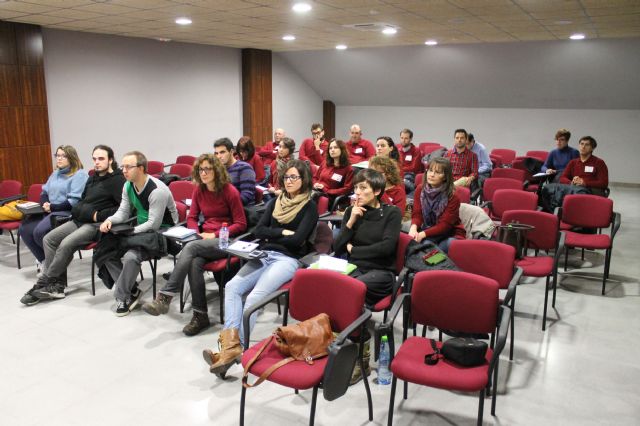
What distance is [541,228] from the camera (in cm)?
455

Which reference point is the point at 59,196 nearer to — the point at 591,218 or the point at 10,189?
the point at 10,189

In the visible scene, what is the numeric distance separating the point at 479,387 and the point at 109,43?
842cm

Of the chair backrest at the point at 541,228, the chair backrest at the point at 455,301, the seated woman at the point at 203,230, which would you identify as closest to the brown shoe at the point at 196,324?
the seated woman at the point at 203,230

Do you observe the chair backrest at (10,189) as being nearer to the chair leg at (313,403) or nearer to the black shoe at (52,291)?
the black shoe at (52,291)

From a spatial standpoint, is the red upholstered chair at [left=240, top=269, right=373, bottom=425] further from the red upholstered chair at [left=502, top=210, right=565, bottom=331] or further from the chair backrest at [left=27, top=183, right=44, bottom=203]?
the chair backrest at [left=27, top=183, right=44, bottom=203]

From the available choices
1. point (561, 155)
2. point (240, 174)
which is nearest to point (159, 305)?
point (240, 174)

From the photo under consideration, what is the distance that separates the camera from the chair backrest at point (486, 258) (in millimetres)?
3475

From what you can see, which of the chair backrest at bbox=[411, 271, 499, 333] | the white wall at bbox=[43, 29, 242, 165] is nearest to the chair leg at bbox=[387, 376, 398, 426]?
the chair backrest at bbox=[411, 271, 499, 333]

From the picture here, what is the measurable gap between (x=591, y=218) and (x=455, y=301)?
3.02 meters

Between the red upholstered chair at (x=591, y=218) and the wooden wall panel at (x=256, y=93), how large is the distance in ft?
24.8

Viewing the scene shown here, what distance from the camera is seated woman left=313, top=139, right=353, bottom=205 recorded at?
6.17 meters

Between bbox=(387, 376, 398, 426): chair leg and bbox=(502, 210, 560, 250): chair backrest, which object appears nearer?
bbox=(387, 376, 398, 426): chair leg

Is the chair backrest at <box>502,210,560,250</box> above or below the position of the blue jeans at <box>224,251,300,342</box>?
above

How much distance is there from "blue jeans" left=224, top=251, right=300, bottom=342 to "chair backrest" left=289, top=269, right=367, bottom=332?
1.73 feet
